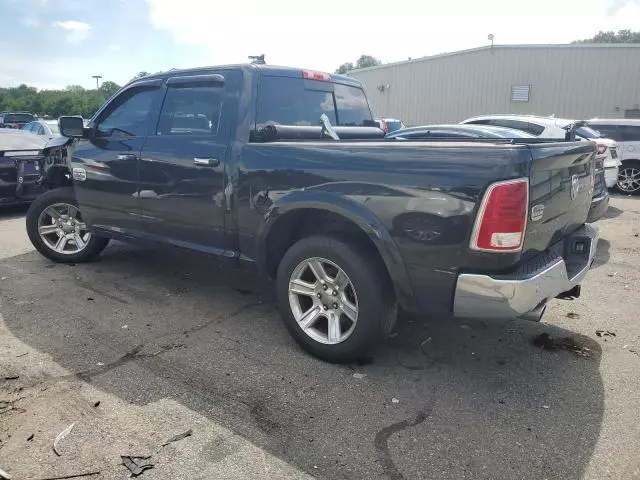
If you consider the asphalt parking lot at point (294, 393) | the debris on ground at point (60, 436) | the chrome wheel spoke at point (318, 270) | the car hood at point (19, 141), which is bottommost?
the asphalt parking lot at point (294, 393)

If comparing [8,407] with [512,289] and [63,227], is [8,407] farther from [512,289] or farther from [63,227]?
[63,227]

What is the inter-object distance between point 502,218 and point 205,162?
225 cm

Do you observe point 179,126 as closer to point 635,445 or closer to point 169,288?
point 169,288

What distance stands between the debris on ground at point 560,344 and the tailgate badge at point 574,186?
3.71ft

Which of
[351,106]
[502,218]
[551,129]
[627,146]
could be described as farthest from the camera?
[627,146]

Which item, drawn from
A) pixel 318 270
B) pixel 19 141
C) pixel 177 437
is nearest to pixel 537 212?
pixel 318 270

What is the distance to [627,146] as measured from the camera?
11461 millimetres

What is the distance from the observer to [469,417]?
9.42 ft

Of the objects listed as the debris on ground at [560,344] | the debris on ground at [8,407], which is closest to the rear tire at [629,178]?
the debris on ground at [560,344]

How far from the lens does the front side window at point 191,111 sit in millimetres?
4053

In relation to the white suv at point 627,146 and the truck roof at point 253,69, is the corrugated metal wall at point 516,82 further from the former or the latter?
the truck roof at point 253,69

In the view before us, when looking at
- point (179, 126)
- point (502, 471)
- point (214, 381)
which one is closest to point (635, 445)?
point (502, 471)

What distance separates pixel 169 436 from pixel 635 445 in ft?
7.74

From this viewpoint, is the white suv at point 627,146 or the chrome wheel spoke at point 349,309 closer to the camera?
the chrome wheel spoke at point 349,309
